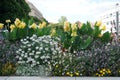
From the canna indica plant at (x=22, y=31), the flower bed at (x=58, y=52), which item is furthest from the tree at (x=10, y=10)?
the flower bed at (x=58, y=52)

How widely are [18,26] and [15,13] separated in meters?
33.4

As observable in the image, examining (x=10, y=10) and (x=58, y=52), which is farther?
(x=10, y=10)

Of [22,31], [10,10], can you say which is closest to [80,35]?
[22,31]

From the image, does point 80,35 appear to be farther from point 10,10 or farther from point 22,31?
point 10,10

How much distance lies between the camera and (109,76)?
10.7 m

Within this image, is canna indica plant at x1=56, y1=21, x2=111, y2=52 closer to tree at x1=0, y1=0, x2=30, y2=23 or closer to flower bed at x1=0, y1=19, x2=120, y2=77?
flower bed at x1=0, y1=19, x2=120, y2=77

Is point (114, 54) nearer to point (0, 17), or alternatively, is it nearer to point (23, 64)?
point (23, 64)

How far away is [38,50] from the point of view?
1162 cm

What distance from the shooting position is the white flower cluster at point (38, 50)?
1143 centimetres

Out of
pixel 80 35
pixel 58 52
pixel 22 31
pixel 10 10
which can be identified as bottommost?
pixel 58 52

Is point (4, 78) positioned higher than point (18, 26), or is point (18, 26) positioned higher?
point (18, 26)

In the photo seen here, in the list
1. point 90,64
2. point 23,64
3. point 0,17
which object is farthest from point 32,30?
point 0,17

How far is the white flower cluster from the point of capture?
1143 cm

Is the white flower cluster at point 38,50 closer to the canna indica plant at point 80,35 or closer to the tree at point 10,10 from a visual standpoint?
the canna indica plant at point 80,35
